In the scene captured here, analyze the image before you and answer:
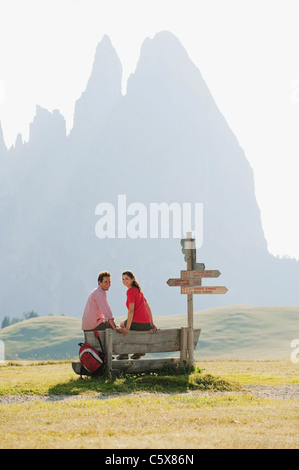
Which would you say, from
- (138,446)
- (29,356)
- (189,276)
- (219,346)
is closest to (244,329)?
(219,346)

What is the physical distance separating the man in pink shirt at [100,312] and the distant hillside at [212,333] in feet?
387

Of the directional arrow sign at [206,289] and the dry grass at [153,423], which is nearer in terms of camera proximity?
the dry grass at [153,423]

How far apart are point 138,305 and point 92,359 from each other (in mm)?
1730

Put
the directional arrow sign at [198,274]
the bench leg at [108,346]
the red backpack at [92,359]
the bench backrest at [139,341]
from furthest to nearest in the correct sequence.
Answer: the directional arrow sign at [198,274], the bench backrest at [139,341], the bench leg at [108,346], the red backpack at [92,359]

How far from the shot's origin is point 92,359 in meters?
14.0

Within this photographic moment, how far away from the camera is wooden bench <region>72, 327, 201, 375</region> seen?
46.4ft

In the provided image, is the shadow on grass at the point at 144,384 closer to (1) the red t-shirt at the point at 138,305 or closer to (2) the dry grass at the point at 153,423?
(2) the dry grass at the point at 153,423

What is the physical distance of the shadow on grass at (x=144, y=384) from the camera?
1277 centimetres

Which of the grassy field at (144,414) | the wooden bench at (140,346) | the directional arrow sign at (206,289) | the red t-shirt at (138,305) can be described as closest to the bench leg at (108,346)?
the wooden bench at (140,346)

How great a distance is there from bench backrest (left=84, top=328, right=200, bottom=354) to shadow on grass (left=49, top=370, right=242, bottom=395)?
0.62 m

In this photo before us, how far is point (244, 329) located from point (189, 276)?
139577 mm

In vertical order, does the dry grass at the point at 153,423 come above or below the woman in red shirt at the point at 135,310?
below

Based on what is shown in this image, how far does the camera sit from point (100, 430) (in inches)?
319
